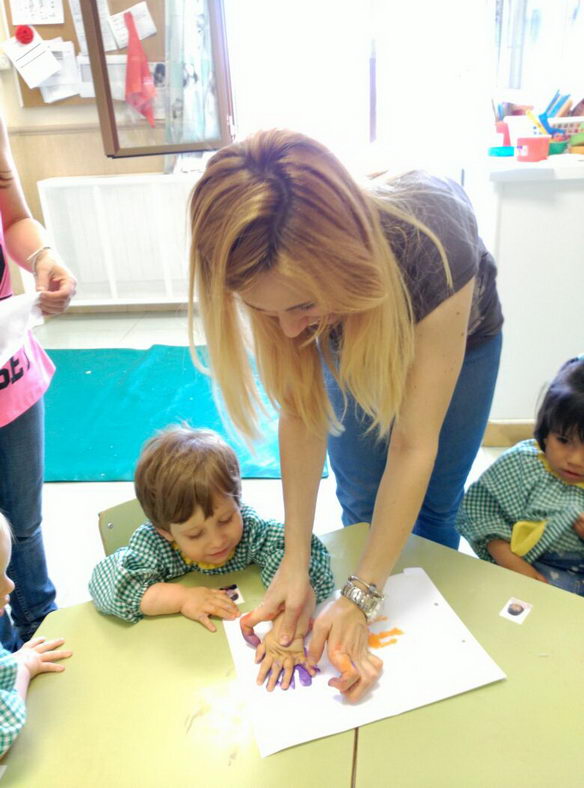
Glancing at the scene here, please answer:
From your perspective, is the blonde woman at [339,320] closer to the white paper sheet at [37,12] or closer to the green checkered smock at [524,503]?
the green checkered smock at [524,503]

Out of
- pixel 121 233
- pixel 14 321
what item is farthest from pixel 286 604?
pixel 121 233

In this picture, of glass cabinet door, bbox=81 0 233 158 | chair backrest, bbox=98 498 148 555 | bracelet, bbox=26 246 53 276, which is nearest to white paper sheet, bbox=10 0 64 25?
glass cabinet door, bbox=81 0 233 158

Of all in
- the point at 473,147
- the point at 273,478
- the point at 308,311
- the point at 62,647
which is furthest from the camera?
the point at 473,147

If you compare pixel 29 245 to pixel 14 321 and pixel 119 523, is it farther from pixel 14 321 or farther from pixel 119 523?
pixel 119 523

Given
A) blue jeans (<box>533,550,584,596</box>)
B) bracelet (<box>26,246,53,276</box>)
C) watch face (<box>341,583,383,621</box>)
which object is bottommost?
blue jeans (<box>533,550,584,596</box>)

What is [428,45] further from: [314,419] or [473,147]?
[314,419]

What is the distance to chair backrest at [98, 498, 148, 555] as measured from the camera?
1098mm

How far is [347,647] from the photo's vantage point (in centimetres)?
80

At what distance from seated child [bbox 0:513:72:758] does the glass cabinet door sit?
277 centimetres

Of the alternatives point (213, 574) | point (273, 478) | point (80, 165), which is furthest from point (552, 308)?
point (80, 165)

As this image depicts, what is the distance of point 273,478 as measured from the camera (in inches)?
89.4

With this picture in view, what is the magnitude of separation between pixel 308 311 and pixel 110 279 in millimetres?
3183

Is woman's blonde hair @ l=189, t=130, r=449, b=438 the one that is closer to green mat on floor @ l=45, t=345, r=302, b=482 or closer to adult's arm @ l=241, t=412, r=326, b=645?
adult's arm @ l=241, t=412, r=326, b=645

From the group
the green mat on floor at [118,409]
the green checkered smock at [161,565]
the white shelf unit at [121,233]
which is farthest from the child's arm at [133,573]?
the white shelf unit at [121,233]
